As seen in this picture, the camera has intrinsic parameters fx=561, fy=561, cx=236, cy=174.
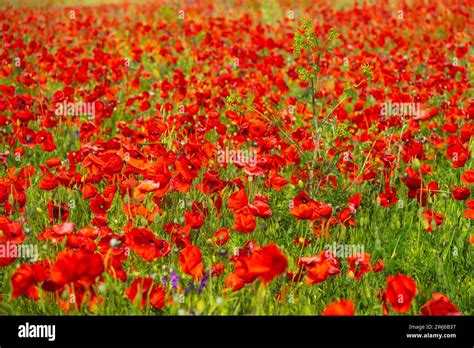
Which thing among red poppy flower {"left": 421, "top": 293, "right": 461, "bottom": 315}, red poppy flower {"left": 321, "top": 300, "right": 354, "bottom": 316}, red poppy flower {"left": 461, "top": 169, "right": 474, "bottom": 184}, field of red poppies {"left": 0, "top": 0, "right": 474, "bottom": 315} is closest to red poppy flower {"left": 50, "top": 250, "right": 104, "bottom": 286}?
field of red poppies {"left": 0, "top": 0, "right": 474, "bottom": 315}

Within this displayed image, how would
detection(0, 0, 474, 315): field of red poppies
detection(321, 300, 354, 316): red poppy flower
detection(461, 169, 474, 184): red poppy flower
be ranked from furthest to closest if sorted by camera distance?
detection(461, 169, 474, 184): red poppy flower < detection(0, 0, 474, 315): field of red poppies < detection(321, 300, 354, 316): red poppy flower

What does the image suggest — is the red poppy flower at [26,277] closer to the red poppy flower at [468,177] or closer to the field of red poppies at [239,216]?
the field of red poppies at [239,216]

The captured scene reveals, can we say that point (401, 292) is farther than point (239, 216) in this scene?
No

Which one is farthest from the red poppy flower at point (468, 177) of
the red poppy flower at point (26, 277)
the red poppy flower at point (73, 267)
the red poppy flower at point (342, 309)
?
the red poppy flower at point (26, 277)

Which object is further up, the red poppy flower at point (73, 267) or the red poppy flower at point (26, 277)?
the red poppy flower at point (73, 267)

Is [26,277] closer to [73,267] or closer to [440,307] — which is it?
[73,267]

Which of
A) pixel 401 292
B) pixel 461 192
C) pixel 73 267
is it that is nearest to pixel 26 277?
pixel 73 267

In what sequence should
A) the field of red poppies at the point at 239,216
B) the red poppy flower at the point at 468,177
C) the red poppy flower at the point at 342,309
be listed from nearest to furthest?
the red poppy flower at the point at 342,309, the field of red poppies at the point at 239,216, the red poppy flower at the point at 468,177

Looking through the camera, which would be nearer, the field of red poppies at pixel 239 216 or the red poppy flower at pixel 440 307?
the red poppy flower at pixel 440 307

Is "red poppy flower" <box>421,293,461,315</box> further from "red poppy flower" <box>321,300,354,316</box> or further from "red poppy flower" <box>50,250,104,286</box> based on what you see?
"red poppy flower" <box>50,250,104,286</box>

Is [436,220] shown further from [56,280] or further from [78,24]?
[78,24]
